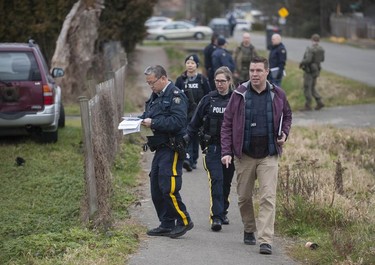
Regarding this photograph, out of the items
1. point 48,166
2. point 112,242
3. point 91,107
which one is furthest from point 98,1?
point 112,242

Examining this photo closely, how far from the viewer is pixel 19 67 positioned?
14539mm

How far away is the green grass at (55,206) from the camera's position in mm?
8109

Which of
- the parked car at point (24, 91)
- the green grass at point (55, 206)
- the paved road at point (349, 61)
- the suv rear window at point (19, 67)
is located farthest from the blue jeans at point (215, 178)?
the paved road at point (349, 61)

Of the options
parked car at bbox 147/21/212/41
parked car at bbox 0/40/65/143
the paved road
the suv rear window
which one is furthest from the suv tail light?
parked car at bbox 147/21/212/41

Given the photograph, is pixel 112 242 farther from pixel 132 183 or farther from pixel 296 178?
pixel 132 183

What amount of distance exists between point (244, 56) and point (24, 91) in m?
7.52

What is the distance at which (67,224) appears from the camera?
967 cm

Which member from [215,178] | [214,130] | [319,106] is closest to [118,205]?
[215,178]

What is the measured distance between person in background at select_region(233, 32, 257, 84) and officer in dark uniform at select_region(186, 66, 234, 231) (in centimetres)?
1060

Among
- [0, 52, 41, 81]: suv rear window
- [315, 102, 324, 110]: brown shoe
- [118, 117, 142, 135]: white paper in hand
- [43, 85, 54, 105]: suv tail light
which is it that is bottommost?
[315, 102, 324, 110]: brown shoe

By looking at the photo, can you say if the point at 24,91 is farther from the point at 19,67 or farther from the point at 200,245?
the point at 200,245

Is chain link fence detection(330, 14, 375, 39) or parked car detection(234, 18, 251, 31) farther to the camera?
parked car detection(234, 18, 251, 31)

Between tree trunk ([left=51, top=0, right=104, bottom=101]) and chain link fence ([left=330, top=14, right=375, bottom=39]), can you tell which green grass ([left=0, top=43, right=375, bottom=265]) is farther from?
chain link fence ([left=330, top=14, right=375, bottom=39])

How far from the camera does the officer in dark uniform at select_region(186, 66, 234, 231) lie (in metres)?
9.52
